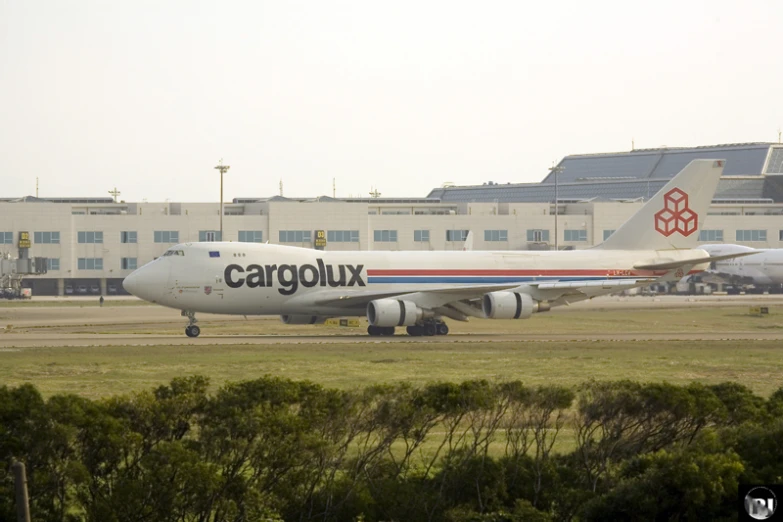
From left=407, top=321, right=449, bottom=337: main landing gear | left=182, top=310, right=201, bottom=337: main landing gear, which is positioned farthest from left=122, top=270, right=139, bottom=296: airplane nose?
left=407, top=321, right=449, bottom=337: main landing gear

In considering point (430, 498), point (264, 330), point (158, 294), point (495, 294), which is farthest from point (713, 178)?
point (430, 498)

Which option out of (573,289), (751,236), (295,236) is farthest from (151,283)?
(751,236)

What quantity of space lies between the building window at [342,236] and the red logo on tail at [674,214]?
174 ft

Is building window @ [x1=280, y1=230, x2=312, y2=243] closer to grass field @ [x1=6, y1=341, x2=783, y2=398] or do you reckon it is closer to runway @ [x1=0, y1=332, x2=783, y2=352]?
runway @ [x1=0, y1=332, x2=783, y2=352]

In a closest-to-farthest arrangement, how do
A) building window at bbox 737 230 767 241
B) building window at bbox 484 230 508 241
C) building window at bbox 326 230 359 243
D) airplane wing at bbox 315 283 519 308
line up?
airplane wing at bbox 315 283 519 308 < building window at bbox 326 230 359 243 < building window at bbox 484 230 508 241 < building window at bbox 737 230 767 241

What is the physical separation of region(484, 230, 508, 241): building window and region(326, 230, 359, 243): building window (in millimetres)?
13658

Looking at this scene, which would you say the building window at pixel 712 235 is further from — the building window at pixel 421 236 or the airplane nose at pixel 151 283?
the airplane nose at pixel 151 283

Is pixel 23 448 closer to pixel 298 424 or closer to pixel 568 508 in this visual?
pixel 298 424

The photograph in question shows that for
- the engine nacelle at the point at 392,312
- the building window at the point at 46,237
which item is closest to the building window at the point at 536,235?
the building window at the point at 46,237

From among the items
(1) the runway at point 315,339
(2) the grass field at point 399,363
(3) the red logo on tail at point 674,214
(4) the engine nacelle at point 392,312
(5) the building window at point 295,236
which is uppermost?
(5) the building window at point 295,236

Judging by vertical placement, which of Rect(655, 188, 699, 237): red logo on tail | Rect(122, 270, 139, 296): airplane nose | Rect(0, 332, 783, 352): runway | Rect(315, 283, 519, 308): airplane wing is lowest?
Rect(0, 332, 783, 352): runway

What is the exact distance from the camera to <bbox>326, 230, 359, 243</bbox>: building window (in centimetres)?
10906

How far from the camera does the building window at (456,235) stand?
4392 inches

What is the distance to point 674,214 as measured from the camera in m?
59.8
